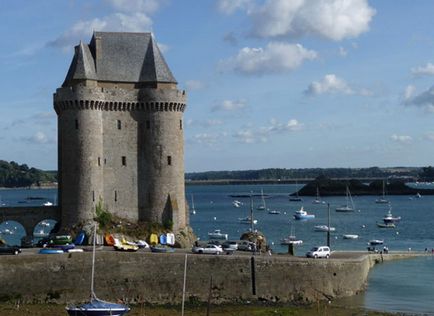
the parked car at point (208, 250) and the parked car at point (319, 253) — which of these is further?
the parked car at point (319, 253)

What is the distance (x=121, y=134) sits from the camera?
57.4 metres

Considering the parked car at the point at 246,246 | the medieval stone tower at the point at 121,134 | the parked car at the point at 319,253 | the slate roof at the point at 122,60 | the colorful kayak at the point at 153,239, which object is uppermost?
the slate roof at the point at 122,60

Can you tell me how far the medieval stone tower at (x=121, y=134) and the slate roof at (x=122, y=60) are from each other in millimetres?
67

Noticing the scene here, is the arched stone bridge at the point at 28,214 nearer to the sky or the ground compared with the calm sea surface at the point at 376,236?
nearer to the sky

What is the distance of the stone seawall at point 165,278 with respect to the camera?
151 ft

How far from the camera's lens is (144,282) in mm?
47438

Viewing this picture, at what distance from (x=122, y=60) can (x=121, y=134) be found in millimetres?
5092

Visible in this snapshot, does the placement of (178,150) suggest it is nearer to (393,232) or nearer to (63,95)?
(63,95)

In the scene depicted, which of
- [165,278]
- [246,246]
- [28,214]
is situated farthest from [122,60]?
[165,278]

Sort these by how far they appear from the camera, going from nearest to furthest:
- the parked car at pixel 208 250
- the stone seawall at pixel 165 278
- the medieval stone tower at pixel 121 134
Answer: the stone seawall at pixel 165 278
the parked car at pixel 208 250
the medieval stone tower at pixel 121 134

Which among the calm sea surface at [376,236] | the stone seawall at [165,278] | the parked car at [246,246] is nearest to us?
the stone seawall at [165,278]

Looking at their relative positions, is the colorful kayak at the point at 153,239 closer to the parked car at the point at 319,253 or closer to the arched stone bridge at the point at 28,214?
the arched stone bridge at the point at 28,214

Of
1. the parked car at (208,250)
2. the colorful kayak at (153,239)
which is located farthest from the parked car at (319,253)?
the colorful kayak at (153,239)

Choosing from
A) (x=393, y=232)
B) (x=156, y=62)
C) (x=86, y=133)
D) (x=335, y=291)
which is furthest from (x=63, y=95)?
(x=393, y=232)
